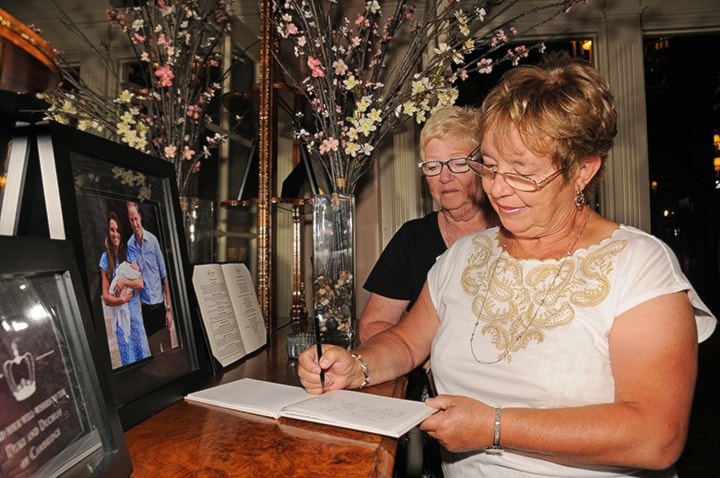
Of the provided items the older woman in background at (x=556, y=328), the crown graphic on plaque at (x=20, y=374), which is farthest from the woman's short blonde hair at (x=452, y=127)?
the crown graphic on plaque at (x=20, y=374)

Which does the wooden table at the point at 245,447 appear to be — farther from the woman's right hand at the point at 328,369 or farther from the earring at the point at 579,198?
the earring at the point at 579,198

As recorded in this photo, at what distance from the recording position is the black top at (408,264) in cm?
194

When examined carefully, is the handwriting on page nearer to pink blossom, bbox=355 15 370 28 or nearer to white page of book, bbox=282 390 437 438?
white page of book, bbox=282 390 437 438

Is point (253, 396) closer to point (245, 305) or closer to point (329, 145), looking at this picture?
point (245, 305)

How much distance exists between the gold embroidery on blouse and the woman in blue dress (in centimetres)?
72

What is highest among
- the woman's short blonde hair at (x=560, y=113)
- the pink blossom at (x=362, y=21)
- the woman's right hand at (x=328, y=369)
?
the pink blossom at (x=362, y=21)

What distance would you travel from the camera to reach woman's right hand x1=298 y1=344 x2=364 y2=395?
1.13 m

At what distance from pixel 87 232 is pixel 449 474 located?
96 centimetres

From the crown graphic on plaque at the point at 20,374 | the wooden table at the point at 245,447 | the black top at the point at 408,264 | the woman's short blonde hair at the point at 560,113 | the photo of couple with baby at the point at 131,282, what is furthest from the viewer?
the black top at the point at 408,264

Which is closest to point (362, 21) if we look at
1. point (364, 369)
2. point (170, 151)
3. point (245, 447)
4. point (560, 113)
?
point (170, 151)

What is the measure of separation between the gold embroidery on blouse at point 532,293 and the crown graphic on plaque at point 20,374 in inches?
34.5

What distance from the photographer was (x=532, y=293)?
1.18 m

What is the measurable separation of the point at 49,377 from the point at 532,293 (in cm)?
93

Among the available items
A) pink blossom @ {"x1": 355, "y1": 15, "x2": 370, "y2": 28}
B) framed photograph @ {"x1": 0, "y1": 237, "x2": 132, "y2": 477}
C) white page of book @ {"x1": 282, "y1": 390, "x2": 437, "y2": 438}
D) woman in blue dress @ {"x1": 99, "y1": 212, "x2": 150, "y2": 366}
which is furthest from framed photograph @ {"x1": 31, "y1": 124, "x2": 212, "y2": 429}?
pink blossom @ {"x1": 355, "y1": 15, "x2": 370, "y2": 28}
